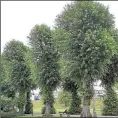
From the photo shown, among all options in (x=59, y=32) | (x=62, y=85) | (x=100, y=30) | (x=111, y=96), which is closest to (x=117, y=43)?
(x=100, y=30)

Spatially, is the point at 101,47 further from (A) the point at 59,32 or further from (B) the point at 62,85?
(B) the point at 62,85

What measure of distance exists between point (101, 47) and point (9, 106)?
19800 mm

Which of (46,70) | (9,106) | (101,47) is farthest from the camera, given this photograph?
(9,106)

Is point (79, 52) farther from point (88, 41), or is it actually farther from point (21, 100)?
point (21, 100)

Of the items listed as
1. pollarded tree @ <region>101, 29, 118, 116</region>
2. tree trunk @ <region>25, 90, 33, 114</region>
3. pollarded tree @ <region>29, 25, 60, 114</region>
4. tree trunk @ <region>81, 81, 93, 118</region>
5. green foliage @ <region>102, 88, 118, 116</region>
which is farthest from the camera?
tree trunk @ <region>25, 90, 33, 114</region>

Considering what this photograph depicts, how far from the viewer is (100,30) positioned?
1537 inches

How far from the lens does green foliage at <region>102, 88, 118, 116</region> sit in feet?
165

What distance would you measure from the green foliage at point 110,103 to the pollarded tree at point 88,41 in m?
10.7

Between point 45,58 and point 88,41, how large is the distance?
1193 cm

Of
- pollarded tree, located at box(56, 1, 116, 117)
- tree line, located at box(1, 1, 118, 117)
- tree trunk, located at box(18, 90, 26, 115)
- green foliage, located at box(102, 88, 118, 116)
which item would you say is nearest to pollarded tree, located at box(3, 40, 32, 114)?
tree trunk, located at box(18, 90, 26, 115)

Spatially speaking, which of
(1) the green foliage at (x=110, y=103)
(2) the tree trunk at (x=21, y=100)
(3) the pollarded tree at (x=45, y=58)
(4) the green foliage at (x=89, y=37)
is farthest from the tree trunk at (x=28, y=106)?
(4) the green foliage at (x=89, y=37)

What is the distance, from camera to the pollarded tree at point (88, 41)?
38.4 meters

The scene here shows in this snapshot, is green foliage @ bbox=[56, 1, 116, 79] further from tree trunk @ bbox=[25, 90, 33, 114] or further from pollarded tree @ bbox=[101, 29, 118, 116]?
tree trunk @ bbox=[25, 90, 33, 114]

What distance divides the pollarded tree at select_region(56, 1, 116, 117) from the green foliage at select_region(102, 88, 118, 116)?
10744 mm
